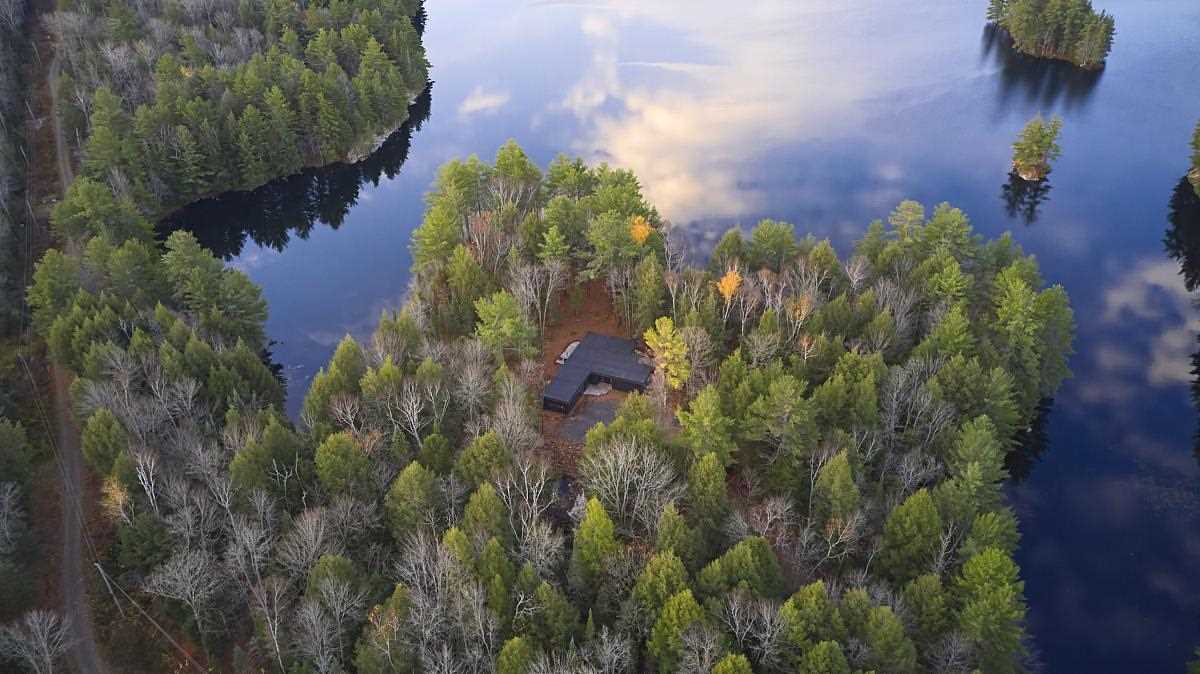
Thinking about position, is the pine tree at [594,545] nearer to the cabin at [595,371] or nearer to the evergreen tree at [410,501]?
the evergreen tree at [410,501]

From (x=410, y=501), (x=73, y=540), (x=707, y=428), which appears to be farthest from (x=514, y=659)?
(x=73, y=540)

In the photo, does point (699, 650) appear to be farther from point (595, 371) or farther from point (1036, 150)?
point (1036, 150)

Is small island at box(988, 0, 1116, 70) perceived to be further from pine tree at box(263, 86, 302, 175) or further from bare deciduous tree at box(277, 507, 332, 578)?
bare deciduous tree at box(277, 507, 332, 578)

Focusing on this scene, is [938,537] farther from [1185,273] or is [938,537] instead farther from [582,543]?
[1185,273]

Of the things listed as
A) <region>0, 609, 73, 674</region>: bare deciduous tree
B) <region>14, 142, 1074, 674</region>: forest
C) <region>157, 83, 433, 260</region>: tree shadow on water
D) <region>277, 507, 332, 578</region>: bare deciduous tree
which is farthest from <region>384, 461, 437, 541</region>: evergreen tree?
<region>157, 83, 433, 260</region>: tree shadow on water

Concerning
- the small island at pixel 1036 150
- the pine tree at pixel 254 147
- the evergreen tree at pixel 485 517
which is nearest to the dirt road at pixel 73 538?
the evergreen tree at pixel 485 517
